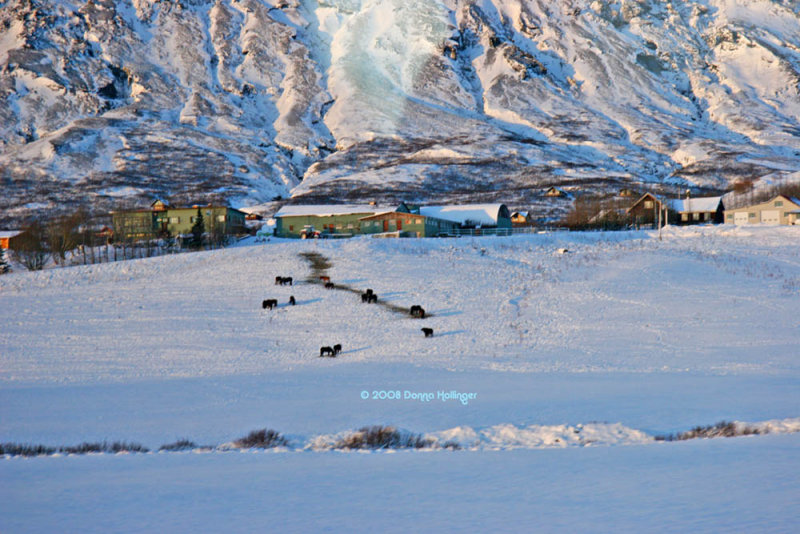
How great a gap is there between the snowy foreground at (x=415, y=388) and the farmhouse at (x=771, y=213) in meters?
35.3

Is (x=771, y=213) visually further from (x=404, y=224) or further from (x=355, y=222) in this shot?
(x=355, y=222)

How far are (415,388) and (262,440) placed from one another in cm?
742

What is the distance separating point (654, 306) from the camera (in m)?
35.1

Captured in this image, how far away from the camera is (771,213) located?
288 ft

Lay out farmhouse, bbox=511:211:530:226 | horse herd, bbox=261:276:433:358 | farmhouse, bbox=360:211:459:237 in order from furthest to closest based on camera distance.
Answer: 1. farmhouse, bbox=511:211:530:226
2. farmhouse, bbox=360:211:459:237
3. horse herd, bbox=261:276:433:358

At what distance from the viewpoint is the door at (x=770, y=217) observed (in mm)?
86625

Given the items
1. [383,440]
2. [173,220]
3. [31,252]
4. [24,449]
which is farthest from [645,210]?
[24,449]

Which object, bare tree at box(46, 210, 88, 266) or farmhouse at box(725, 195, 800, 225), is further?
farmhouse at box(725, 195, 800, 225)

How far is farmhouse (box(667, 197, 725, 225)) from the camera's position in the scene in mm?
94312

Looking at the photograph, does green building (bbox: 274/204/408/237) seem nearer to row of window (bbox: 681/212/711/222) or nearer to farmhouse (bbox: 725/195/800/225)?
row of window (bbox: 681/212/711/222)

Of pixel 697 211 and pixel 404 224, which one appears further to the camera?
pixel 697 211

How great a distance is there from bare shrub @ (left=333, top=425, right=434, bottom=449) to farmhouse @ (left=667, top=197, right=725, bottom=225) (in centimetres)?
9652

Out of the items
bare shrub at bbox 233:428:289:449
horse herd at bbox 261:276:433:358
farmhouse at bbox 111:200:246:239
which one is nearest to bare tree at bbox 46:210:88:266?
farmhouse at bbox 111:200:246:239

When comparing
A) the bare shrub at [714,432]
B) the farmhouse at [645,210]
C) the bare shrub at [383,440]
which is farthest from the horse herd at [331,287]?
the farmhouse at [645,210]
